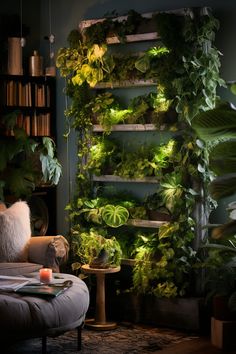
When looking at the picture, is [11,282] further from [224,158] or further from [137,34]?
[137,34]

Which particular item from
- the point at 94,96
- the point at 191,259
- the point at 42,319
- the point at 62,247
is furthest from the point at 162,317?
the point at 94,96

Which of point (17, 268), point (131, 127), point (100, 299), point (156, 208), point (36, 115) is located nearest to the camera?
point (17, 268)

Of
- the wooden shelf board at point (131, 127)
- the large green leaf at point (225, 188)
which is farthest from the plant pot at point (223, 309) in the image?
the wooden shelf board at point (131, 127)

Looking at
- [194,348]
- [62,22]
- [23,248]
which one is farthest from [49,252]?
[62,22]

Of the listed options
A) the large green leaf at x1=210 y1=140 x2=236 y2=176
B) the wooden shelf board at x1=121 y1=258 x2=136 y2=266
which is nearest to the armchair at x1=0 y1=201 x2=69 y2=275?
the wooden shelf board at x1=121 y1=258 x2=136 y2=266

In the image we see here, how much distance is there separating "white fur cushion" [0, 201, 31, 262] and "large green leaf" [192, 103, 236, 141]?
1.46 m

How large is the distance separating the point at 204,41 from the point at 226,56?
25 centimetres

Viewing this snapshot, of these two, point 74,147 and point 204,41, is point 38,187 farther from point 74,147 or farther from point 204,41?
point 204,41

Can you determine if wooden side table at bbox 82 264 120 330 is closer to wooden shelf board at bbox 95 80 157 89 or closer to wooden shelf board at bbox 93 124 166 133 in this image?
wooden shelf board at bbox 93 124 166 133

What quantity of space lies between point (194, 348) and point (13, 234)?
1475mm

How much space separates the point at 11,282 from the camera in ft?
15.2

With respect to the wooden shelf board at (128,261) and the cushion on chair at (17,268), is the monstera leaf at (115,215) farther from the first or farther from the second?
the cushion on chair at (17,268)

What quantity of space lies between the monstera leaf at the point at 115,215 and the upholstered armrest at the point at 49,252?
0.57 metres

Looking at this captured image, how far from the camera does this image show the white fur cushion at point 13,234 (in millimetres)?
5102
